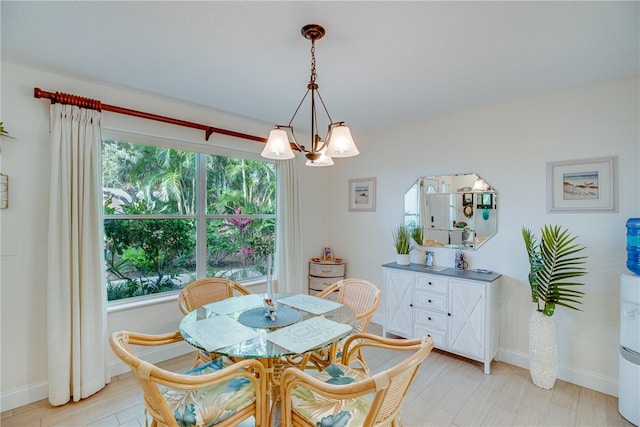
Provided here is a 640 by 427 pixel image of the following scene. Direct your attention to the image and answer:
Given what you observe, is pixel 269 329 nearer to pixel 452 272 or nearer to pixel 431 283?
pixel 431 283

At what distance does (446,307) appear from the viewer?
A: 2.91m

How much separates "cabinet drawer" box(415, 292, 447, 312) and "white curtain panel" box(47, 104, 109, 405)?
2893mm

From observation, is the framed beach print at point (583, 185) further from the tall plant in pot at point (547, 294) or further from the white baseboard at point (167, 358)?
the white baseboard at point (167, 358)

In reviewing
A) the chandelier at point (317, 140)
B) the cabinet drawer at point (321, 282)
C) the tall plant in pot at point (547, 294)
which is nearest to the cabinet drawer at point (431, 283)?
the tall plant in pot at point (547, 294)

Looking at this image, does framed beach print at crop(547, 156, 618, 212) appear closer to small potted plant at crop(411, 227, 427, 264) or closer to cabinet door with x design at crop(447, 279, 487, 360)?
cabinet door with x design at crop(447, 279, 487, 360)

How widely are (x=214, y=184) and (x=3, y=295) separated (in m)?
1.87

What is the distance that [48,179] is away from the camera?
2312 millimetres

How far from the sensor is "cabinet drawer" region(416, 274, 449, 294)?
293 centimetres

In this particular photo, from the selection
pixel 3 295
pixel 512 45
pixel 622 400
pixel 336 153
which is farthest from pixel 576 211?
pixel 3 295

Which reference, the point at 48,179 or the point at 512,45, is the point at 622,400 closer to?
the point at 512,45

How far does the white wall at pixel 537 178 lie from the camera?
93.4 inches

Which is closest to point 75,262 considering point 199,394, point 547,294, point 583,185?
point 199,394

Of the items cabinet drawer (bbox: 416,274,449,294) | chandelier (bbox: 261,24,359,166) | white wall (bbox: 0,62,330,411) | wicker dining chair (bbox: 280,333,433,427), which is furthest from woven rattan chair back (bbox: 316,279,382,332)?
white wall (bbox: 0,62,330,411)

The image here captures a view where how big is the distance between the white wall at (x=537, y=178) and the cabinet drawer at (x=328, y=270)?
68 cm
